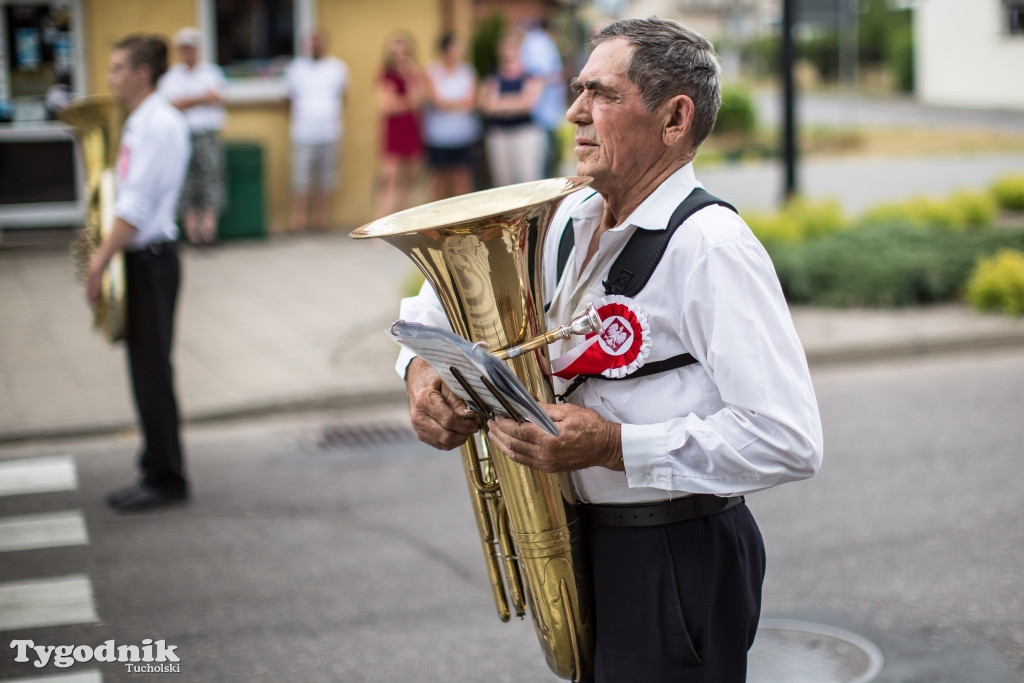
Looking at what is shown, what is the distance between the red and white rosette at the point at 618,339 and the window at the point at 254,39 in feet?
37.6

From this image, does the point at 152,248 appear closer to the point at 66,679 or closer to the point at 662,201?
the point at 66,679

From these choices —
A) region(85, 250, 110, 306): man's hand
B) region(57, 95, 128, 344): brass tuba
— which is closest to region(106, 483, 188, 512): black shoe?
region(57, 95, 128, 344): brass tuba

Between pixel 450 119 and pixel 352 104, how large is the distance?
1.18 metres

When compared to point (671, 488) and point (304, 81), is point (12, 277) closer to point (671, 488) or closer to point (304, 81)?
point (304, 81)

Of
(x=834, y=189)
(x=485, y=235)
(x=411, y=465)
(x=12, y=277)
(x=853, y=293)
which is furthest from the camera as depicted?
(x=834, y=189)

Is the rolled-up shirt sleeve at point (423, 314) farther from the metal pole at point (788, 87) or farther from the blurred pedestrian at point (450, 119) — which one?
the blurred pedestrian at point (450, 119)

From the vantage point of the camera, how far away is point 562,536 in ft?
8.04

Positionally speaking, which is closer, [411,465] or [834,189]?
[411,465]

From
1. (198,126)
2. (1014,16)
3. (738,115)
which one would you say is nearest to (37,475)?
(198,126)

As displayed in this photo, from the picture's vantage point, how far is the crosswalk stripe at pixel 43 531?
549 centimetres

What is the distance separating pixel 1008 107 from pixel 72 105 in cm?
2786

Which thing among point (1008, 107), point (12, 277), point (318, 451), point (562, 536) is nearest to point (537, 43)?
point (12, 277)

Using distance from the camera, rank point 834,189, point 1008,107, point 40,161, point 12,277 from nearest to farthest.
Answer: point 12,277
point 40,161
point 834,189
point 1008,107

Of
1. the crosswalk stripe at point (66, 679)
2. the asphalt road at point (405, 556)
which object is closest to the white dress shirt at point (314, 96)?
the asphalt road at point (405, 556)
